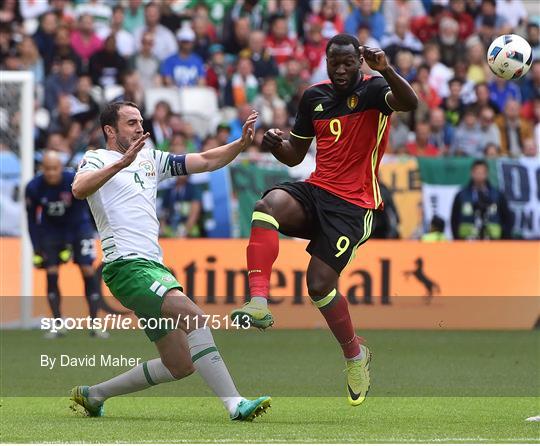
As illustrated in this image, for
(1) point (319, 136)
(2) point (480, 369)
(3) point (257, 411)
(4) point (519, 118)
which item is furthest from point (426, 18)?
(3) point (257, 411)

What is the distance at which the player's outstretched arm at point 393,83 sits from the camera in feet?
29.0

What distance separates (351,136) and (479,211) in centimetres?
1005

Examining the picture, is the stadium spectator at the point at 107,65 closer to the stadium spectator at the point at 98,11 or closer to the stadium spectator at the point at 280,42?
the stadium spectator at the point at 98,11

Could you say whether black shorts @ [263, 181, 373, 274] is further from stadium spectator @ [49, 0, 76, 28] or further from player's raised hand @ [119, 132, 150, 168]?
stadium spectator @ [49, 0, 76, 28]

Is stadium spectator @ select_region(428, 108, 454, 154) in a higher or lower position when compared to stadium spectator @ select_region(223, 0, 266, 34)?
lower

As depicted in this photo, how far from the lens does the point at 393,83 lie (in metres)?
9.19

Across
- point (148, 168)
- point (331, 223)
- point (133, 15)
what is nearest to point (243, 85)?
point (133, 15)

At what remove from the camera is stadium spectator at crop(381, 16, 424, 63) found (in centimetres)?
2322

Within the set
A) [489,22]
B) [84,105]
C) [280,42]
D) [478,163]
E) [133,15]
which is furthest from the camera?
[489,22]

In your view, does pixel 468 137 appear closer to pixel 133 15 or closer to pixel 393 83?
pixel 133 15

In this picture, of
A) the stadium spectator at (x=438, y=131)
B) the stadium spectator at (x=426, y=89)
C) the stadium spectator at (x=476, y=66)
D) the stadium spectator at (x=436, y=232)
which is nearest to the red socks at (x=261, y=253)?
the stadium spectator at (x=436, y=232)

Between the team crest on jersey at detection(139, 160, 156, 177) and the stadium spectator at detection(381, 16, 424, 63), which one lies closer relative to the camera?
the team crest on jersey at detection(139, 160, 156, 177)

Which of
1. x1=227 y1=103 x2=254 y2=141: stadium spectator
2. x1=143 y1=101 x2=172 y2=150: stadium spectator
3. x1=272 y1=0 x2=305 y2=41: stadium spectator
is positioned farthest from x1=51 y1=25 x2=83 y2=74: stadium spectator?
x1=272 y1=0 x2=305 y2=41: stadium spectator

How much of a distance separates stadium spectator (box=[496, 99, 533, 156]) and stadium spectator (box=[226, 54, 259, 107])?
161 inches
